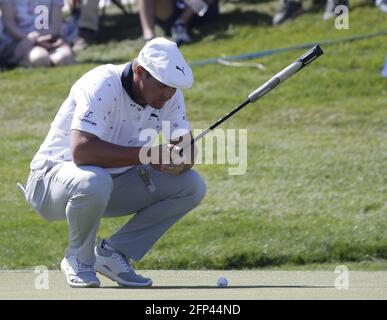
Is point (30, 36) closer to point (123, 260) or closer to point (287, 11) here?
point (287, 11)

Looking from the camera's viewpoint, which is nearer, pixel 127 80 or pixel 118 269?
pixel 127 80

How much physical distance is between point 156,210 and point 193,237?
2.57 meters

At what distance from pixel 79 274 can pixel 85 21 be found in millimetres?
9249

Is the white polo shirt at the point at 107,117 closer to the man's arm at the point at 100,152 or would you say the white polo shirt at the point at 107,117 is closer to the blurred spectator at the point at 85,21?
the man's arm at the point at 100,152

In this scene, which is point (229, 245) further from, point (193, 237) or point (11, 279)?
point (11, 279)

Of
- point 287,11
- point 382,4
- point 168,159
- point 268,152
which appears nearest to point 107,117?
point 168,159

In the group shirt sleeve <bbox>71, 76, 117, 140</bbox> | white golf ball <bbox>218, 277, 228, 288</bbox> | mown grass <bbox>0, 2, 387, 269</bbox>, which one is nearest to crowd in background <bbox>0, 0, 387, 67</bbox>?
mown grass <bbox>0, 2, 387, 269</bbox>

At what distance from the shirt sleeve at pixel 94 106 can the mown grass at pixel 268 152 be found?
2.72 metres

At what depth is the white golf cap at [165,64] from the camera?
7094mm

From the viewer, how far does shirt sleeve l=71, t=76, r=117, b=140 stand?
7137 millimetres

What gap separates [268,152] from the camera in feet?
39.6

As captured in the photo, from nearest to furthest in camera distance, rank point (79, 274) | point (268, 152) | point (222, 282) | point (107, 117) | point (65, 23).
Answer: point (107, 117)
point (79, 274)
point (222, 282)
point (268, 152)
point (65, 23)

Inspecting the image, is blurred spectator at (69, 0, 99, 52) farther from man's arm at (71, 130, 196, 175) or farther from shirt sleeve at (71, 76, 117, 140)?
man's arm at (71, 130, 196, 175)

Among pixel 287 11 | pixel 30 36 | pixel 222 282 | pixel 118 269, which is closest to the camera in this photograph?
pixel 222 282
